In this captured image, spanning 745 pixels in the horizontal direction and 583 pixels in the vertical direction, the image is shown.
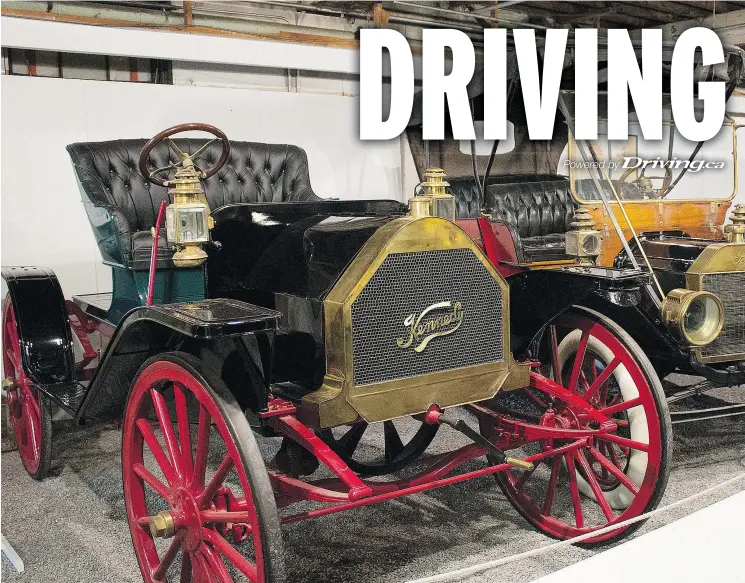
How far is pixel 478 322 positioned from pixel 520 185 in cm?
365

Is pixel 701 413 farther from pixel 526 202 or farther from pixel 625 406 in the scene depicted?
pixel 526 202

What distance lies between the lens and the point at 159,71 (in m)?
5.11

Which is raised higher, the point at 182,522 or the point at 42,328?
the point at 42,328

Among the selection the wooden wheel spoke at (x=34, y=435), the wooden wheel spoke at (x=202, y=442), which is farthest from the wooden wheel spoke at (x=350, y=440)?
the wooden wheel spoke at (x=34, y=435)

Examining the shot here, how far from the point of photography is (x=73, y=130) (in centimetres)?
434

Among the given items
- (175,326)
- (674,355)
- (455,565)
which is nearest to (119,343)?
(175,326)

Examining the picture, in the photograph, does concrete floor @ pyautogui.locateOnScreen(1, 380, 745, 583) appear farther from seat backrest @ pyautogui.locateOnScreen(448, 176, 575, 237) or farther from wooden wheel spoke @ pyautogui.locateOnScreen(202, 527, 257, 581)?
seat backrest @ pyautogui.locateOnScreen(448, 176, 575, 237)

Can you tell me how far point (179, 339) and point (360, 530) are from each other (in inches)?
39.6

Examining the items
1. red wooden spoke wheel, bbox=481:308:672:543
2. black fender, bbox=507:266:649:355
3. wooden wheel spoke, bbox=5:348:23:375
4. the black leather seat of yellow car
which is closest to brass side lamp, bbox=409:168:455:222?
black fender, bbox=507:266:649:355

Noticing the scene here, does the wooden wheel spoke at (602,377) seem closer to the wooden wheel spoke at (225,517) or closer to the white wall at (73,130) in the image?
the wooden wheel spoke at (225,517)

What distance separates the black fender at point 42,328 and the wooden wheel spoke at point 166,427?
3.95ft

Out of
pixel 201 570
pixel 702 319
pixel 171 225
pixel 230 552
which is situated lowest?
pixel 201 570

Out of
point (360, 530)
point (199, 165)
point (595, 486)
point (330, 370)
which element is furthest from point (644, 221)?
point (330, 370)

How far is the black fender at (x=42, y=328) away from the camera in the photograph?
10.2 ft
